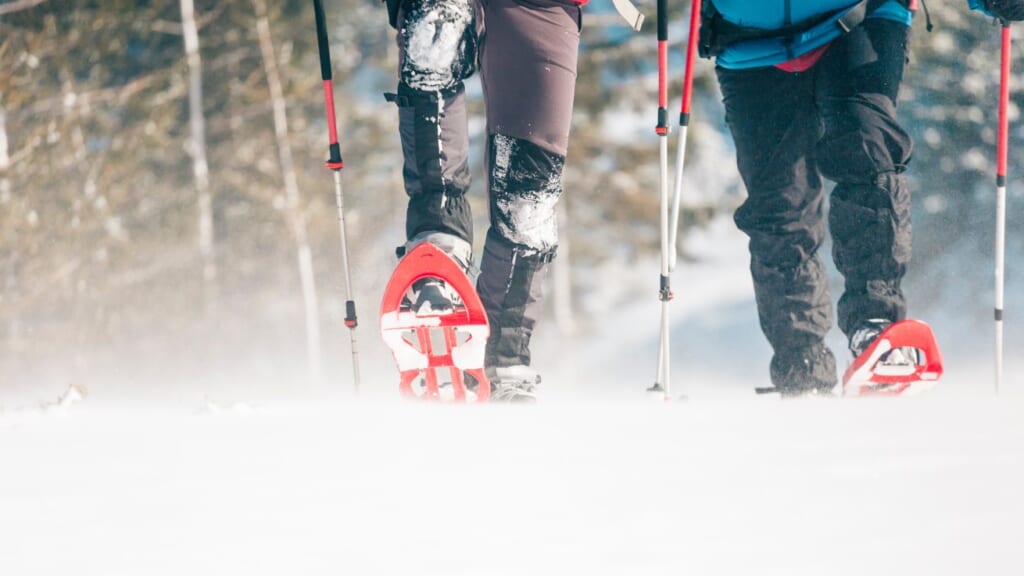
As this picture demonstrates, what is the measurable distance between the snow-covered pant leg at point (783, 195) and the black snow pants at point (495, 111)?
899 mm

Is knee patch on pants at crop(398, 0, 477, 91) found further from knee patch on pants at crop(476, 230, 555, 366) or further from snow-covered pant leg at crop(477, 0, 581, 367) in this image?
knee patch on pants at crop(476, 230, 555, 366)

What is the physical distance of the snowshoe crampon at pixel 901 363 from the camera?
374cm

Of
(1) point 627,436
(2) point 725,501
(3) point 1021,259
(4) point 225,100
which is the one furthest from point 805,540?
(4) point 225,100

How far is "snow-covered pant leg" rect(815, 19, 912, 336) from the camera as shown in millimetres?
3898

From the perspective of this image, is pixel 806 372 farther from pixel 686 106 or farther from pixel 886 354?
pixel 686 106

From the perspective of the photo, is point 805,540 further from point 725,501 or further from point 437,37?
point 437,37

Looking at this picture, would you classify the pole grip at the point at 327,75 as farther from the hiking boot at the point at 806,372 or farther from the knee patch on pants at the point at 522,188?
the hiking boot at the point at 806,372

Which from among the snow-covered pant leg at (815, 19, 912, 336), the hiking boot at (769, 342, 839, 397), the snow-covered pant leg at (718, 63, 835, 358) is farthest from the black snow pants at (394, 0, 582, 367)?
the hiking boot at (769, 342, 839, 397)

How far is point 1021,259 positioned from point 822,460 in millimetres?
15356

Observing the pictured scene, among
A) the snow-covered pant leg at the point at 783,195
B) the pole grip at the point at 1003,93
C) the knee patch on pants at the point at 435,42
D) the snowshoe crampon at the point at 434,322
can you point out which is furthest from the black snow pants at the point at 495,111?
the pole grip at the point at 1003,93

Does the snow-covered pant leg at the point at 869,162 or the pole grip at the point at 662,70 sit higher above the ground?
the pole grip at the point at 662,70

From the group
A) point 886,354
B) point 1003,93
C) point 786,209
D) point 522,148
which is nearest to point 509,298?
point 522,148

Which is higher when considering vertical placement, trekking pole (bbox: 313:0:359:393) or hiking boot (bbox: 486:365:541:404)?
trekking pole (bbox: 313:0:359:393)

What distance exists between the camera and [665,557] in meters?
1.78
